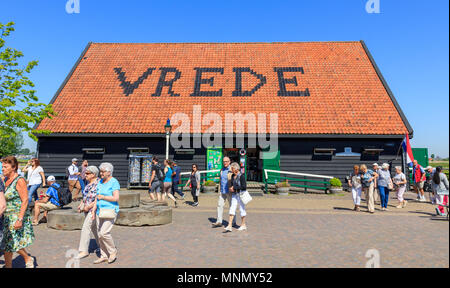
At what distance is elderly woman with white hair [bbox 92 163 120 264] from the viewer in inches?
197

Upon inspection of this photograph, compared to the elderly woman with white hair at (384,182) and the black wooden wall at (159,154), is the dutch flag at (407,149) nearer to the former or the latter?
the black wooden wall at (159,154)

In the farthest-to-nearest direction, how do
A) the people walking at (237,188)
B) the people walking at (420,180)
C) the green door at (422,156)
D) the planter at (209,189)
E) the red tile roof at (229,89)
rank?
the green door at (422,156)
the red tile roof at (229,89)
the planter at (209,189)
the people walking at (420,180)
the people walking at (237,188)

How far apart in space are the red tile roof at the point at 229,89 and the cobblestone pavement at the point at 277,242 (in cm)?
815

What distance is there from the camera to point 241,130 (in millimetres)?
16156

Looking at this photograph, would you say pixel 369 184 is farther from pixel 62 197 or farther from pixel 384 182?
pixel 62 197

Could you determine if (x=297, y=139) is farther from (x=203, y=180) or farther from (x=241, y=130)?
(x=203, y=180)

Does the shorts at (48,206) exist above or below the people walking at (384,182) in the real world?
below

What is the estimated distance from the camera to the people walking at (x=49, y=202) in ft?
26.4

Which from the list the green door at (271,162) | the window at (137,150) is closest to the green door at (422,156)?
the green door at (271,162)

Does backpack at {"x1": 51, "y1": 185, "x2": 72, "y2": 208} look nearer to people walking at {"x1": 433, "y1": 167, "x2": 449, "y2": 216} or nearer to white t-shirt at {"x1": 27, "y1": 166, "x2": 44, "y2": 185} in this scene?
white t-shirt at {"x1": 27, "y1": 166, "x2": 44, "y2": 185}

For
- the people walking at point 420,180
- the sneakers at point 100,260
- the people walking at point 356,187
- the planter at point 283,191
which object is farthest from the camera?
the planter at point 283,191

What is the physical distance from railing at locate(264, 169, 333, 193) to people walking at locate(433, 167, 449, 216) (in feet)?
19.0

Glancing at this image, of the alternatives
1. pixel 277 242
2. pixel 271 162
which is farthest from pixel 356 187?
pixel 271 162

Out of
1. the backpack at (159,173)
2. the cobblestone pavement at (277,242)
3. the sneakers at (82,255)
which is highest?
the backpack at (159,173)
